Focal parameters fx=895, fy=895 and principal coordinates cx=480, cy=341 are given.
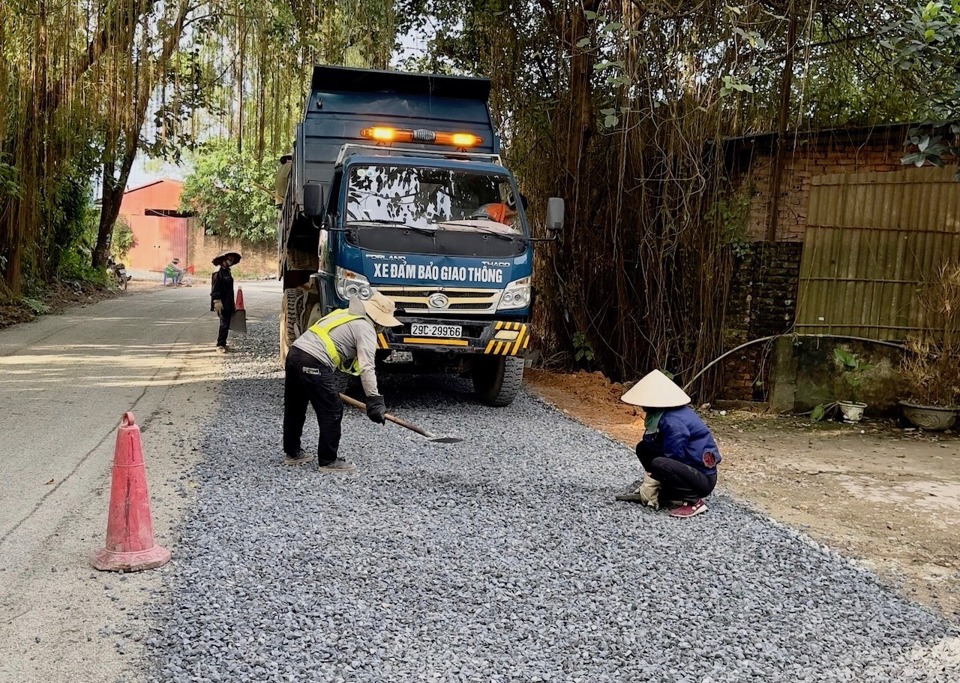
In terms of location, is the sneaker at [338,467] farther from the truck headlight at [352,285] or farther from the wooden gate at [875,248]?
the wooden gate at [875,248]

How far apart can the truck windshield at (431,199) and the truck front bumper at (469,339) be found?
36.2 inches

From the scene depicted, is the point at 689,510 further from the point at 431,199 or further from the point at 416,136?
the point at 416,136

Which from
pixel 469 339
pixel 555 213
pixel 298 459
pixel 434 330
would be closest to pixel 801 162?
pixel 555 213

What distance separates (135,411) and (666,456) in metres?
5.30

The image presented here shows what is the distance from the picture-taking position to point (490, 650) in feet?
11.6

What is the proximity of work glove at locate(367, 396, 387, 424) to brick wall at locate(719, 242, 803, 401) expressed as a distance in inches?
207

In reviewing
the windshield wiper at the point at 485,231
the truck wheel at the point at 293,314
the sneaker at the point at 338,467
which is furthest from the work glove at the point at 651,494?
the truck wheel at the point at 293,314

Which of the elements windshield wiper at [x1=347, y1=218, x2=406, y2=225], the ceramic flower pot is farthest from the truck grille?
the ceramic flower pot

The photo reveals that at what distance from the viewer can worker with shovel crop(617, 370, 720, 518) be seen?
17.9 feet

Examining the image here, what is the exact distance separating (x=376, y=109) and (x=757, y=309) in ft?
16.2

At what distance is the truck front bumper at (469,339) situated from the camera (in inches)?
324

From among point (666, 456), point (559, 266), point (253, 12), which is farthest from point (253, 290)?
point (666, 456)

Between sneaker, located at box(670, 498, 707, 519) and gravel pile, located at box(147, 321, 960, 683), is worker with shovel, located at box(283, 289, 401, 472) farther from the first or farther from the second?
sneaker, located at box(670, 498, 707, 519)

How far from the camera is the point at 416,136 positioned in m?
9.98
